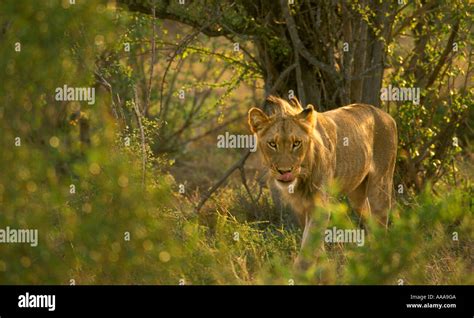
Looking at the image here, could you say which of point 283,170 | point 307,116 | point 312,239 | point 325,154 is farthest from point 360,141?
point 312,239

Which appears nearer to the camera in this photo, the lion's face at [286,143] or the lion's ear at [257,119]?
the lion's face at [286,143]

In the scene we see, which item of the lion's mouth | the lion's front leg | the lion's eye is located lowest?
the lion's front leg

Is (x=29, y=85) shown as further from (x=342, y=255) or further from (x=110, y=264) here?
(x=342, y=255)

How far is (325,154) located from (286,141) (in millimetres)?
516

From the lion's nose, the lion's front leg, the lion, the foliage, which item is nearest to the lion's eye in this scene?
the lion

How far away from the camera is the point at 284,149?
682 centimetres

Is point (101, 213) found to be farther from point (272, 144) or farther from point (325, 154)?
point (325, 154)

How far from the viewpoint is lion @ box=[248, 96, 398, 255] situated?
Answer: 6.86 metres

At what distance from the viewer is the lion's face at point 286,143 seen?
6812 millimetres

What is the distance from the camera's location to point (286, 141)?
269 inches

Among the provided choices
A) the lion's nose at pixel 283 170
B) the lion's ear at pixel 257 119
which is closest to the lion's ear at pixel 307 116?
the lion's ear at pixel 257 119

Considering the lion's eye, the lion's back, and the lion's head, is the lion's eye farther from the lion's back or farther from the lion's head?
the lion's back

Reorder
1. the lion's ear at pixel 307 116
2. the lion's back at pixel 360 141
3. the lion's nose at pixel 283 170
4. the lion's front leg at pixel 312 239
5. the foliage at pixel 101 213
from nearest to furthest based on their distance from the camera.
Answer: the foliage at pixel 101 213 → the lion's front leg at pixel 312 239 → the lion's nose at pixel 283 170 → the lion's ear at pixel 307 116 → the lion's back at pixel 360 141

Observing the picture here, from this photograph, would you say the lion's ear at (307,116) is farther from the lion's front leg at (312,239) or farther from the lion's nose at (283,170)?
the lion's front leg at (312,239)
